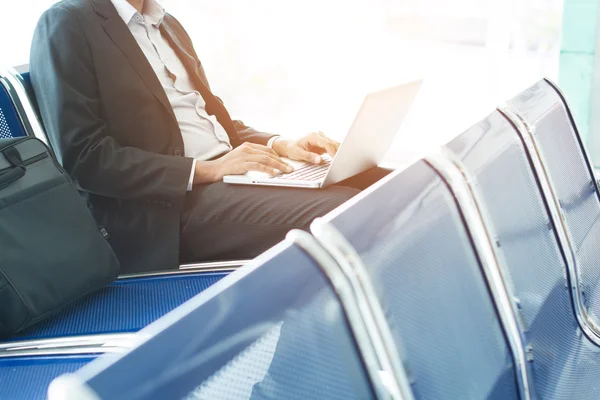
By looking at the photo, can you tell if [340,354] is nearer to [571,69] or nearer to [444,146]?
[444,146]

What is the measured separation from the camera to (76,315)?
1676mm

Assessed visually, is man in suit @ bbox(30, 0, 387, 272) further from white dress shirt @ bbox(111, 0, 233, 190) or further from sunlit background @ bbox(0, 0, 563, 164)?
sunlit background @ bbox(0, 0, 563, 164)

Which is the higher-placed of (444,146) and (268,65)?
(444,146)

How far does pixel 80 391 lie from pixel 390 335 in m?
0.39

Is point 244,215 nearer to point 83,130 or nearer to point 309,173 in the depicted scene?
point 309,173

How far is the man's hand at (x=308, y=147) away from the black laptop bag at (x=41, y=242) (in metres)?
0.66

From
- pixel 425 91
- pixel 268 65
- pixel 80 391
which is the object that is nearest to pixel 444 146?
pixel 80 391

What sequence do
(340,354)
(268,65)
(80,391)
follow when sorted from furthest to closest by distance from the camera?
(268,65) → (340,354) → (80,391)

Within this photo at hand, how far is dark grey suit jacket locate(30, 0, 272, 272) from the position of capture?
1.83 m

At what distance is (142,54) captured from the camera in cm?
195

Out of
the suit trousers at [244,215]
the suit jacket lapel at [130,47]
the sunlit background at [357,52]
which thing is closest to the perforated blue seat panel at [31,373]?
the suit trousers at [244,215]

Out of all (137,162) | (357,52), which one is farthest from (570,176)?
(357,52)

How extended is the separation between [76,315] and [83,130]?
1.62 feet

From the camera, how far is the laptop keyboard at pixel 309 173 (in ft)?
6.17
